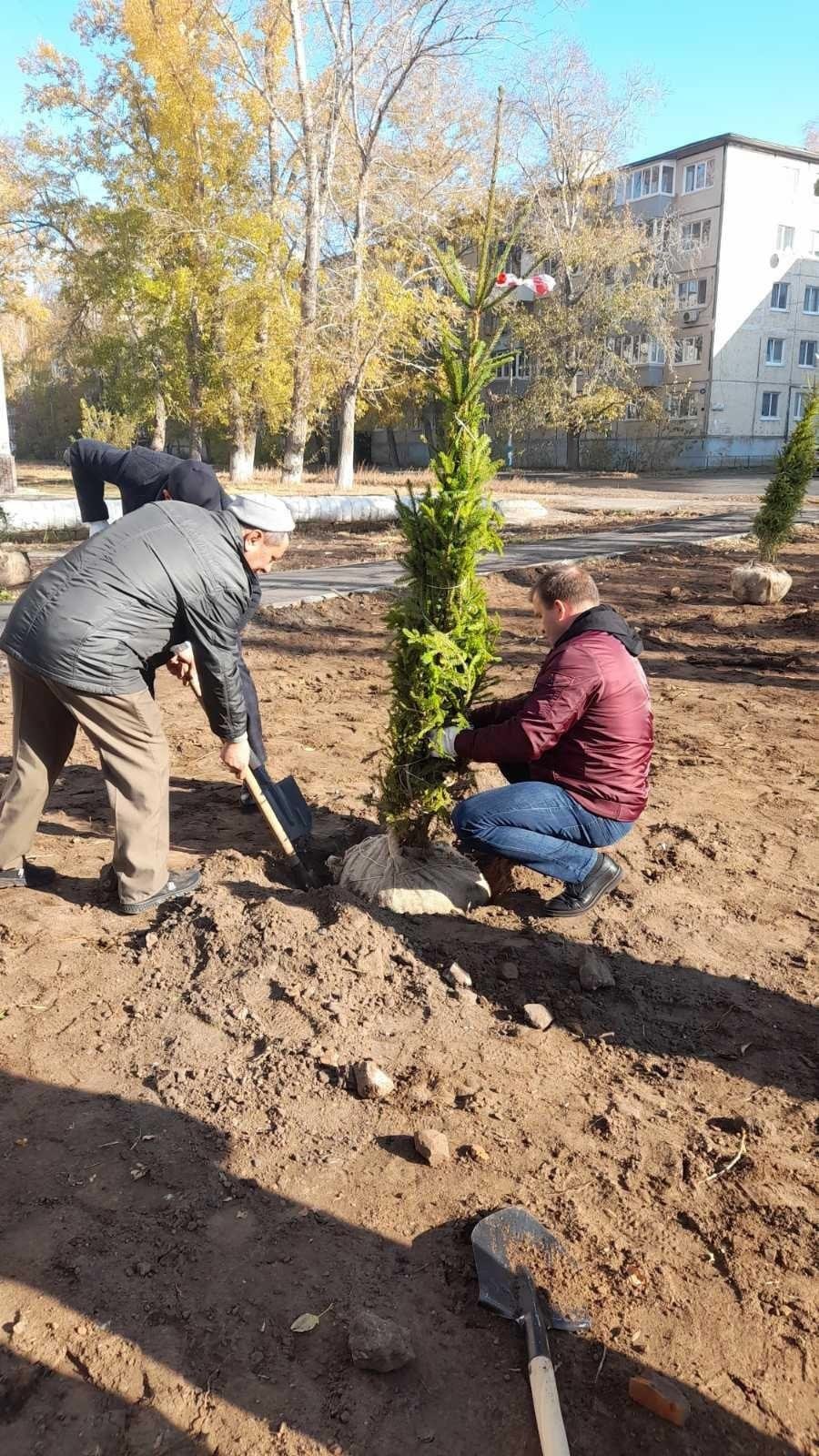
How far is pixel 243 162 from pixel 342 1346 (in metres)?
31.0

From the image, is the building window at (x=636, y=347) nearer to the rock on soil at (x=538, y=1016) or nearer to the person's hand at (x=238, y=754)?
the person's hand at (x=238, y=754)

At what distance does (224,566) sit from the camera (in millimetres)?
3811

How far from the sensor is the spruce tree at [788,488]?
1327 centimetres

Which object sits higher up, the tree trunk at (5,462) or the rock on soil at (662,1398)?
the tree trunk at (5,462)

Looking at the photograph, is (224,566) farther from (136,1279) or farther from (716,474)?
(716,474)

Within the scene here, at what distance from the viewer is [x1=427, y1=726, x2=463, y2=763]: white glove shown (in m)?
3.95

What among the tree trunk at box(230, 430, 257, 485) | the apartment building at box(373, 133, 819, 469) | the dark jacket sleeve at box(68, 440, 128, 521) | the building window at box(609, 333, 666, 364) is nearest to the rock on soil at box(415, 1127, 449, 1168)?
the dark jacket sleeve at box(68, 440, 128, 521)

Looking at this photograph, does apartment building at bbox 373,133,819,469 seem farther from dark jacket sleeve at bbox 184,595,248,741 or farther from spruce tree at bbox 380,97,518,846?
dark jacket sleeve at bbox 184,595,248,741

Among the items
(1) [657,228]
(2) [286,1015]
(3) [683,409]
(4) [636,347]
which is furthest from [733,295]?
(2) [286,1015]

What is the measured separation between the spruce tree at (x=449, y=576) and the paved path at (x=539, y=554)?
3.92 meters

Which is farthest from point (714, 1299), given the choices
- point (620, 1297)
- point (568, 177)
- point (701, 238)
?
point (701, 238)

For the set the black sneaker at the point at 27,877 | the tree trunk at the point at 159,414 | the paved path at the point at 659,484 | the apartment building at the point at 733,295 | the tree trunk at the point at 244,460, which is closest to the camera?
the black sneaker at the point at 27,877

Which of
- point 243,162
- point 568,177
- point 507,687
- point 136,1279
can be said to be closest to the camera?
point 136,1279

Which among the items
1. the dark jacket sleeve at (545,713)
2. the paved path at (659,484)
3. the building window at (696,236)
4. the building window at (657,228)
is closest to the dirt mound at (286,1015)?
the dark jacket sleeve at (545,713)
